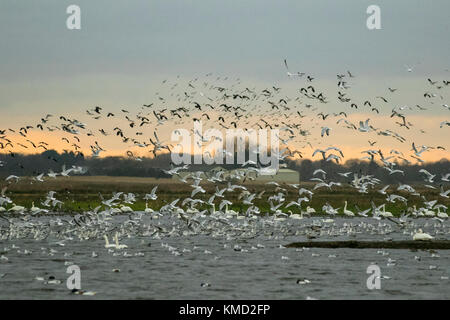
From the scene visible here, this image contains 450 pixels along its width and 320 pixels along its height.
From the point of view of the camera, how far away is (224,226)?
204 ft

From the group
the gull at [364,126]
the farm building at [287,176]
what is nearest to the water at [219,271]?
the gull at [364,126]

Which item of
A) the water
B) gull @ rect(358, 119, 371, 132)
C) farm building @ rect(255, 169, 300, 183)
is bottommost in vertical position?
farm building @ rect(255, 169, 300, 183)

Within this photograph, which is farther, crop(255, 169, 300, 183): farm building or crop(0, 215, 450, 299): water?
crop(255, 169, 300, 183): farm building

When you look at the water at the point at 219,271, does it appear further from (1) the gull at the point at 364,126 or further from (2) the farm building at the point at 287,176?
(2) the farm building at the point at 287,176

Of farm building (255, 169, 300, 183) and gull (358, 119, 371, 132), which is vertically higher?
gull (358, 119, 371, 132)

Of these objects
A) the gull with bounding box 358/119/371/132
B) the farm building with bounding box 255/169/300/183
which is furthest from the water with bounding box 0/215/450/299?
the farm building with bounding box 255/169/300/183

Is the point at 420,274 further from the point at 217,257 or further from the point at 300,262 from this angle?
the point at 217,257

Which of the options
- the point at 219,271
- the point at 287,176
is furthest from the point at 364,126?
the point at 287,176

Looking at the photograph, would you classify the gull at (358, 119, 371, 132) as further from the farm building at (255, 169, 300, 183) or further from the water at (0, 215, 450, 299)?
the farm building at (255, 169, 300, 183)

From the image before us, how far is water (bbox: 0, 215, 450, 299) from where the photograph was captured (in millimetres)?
31641

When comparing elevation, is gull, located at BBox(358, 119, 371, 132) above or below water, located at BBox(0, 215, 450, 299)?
above

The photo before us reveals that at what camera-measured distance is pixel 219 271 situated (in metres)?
37.5

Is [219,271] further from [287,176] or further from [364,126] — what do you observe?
[287,176]
